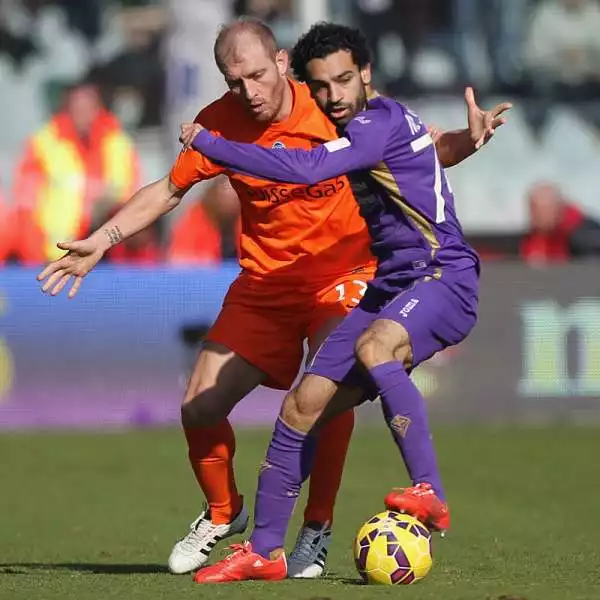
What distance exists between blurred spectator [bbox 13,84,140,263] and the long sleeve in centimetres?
957

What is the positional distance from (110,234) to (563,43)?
12.5m

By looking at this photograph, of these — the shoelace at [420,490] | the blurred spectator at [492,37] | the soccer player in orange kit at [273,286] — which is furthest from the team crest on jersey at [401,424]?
the blurred spectator at [492,37]

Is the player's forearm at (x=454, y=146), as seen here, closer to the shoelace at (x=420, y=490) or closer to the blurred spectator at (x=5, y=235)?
the shoelace at (x=420, y=490)

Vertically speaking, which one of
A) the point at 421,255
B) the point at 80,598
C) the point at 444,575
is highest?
the point at 421,255

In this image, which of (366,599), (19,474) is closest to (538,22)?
(19,474)

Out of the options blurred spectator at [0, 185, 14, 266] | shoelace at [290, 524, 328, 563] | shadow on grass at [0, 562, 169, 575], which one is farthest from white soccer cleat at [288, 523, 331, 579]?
blurred spectator at [0, 185, 14, 266]

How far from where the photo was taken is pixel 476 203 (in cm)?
1816

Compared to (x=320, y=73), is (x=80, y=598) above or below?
below

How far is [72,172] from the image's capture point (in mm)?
16500

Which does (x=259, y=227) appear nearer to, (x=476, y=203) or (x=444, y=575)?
(x=444, y=575)

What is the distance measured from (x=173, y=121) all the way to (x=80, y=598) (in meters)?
10.7

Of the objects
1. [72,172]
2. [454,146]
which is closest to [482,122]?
[454,146]

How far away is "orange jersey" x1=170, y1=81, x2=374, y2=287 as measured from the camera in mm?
7410

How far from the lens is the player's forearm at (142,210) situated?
7.26 m
